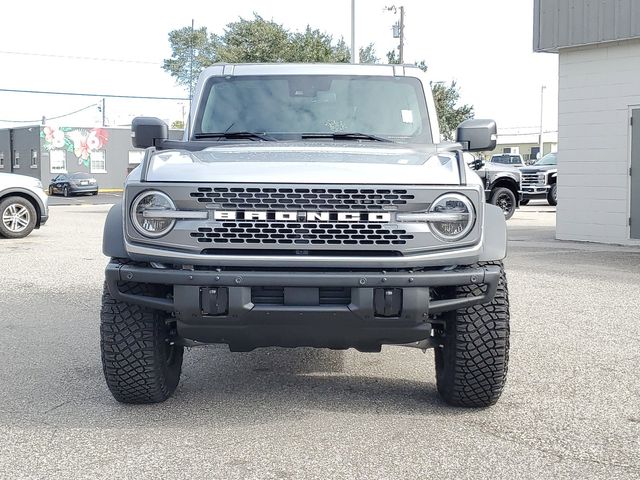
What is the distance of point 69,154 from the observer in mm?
57812

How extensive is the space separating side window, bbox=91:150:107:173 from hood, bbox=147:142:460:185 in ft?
182

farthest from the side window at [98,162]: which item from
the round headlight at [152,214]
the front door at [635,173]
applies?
the round headlight at [152,214]

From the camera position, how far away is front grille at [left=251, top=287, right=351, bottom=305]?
4375 millimetres

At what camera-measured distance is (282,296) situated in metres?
4.38

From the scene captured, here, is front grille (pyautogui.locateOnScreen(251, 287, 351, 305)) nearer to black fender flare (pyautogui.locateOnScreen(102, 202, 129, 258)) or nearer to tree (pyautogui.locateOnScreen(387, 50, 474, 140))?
black fender flare (pyautogui.locateOnScreen(102, 202, 129, 258))

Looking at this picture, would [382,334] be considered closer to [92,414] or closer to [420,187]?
[420,187]

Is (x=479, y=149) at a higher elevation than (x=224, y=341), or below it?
higher

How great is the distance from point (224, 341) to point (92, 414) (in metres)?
0.90

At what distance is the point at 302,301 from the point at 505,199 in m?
19.1

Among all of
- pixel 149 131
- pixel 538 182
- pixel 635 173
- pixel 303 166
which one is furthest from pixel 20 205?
pixel 538 182

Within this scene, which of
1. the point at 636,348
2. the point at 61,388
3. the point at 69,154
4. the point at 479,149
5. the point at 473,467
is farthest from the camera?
the point at 69,154

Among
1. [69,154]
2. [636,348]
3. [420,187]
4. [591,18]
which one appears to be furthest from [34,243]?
[69,154]

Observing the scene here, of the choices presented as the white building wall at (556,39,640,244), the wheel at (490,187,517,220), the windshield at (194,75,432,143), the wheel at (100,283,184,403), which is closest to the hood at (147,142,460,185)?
the wheel at (100,283,184,403)

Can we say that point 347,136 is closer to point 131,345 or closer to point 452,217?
point 452,217
